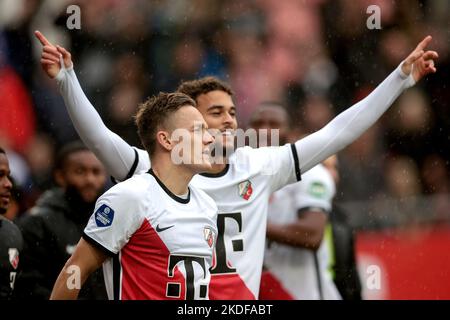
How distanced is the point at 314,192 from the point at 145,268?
2.33 metres

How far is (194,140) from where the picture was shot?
474 cm

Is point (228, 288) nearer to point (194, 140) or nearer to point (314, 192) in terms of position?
point (194, 140)

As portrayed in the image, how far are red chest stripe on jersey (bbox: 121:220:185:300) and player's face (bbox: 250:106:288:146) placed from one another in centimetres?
254

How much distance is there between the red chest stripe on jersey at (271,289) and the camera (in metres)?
6.58

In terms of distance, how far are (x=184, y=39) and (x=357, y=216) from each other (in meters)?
2.75

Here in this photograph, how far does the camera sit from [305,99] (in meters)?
10.7

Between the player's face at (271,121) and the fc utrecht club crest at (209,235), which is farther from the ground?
the player's face at (271,121)

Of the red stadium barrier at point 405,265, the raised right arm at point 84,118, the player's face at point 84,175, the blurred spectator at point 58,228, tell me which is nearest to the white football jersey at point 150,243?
the raised right arm at point 84,118

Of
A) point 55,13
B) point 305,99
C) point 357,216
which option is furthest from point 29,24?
point 357,216

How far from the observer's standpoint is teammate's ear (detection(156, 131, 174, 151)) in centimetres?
476

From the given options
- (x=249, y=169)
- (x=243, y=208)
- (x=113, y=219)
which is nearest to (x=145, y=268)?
(x=113, y=219)

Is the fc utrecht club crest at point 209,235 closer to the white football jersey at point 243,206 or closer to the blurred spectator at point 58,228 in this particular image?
the white football jersey at point 243,206

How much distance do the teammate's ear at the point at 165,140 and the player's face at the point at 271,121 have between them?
88.8 inches

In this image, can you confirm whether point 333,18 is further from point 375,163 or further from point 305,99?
point 375,163
